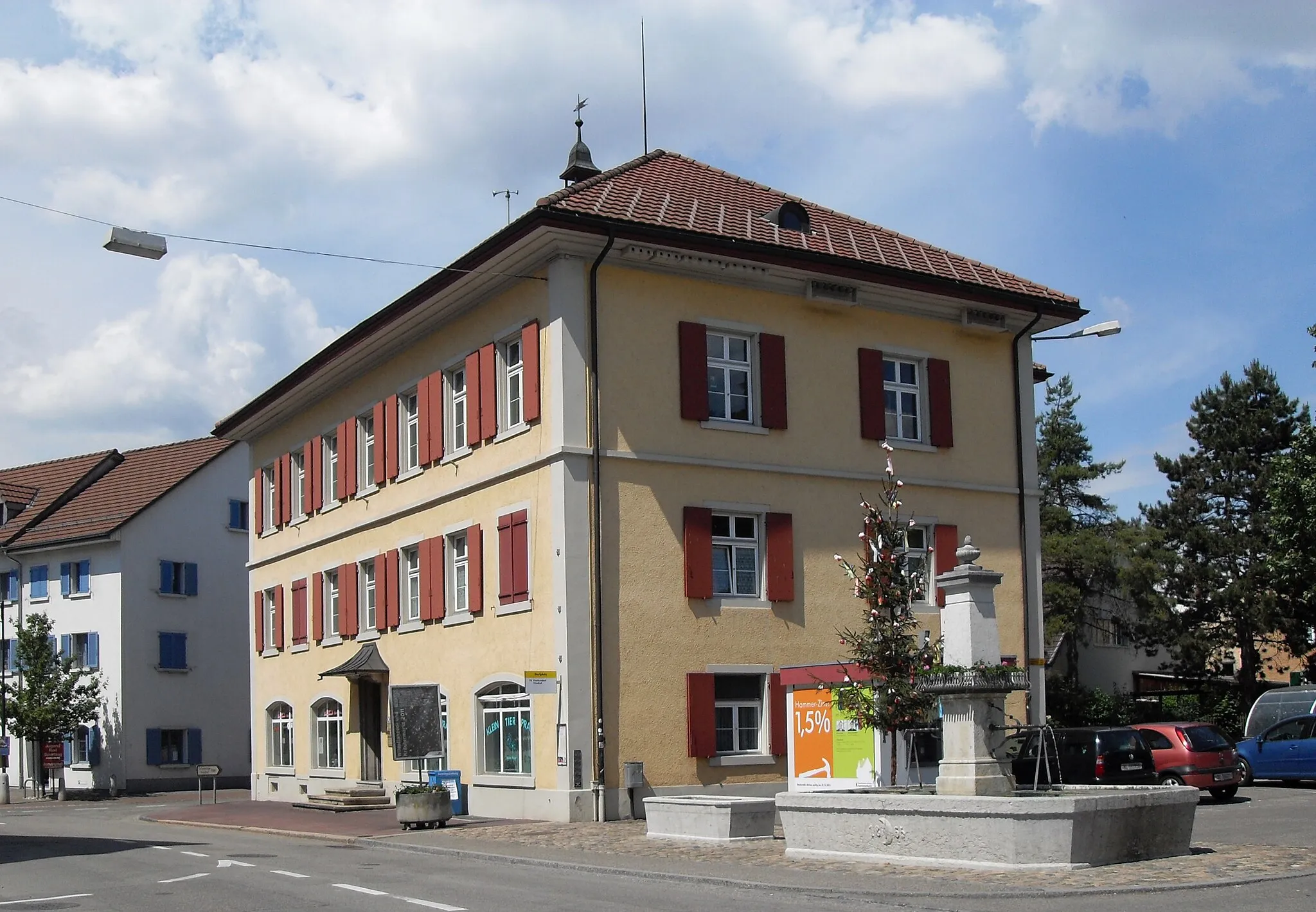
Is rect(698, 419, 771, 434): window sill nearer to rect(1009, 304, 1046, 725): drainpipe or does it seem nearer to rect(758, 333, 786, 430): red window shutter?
rect(758, 333, 786, 430): red window shutter

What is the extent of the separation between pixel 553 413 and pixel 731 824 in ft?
26.8

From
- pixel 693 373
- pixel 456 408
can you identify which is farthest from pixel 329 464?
pixel 693 373

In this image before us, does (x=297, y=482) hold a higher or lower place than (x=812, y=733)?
higher

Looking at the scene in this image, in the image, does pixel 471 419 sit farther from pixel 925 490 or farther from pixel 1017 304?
pixel 1017 304

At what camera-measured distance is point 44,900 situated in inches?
555

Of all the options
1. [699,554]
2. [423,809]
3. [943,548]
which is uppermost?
[943,548]

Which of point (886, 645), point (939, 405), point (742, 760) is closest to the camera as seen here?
point (886, 645)

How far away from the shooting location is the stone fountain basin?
13.9m

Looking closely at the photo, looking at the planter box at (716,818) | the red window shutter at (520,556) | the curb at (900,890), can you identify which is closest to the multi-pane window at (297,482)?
the red window shutter at (520,556)

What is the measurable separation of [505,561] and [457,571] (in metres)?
2.70

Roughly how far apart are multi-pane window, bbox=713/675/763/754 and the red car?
6.52 meters

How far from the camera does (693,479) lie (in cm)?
2500

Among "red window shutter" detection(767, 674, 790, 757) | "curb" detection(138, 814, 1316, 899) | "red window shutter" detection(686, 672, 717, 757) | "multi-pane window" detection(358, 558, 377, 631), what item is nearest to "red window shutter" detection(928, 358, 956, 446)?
"red window shutter" detection(767, 674, 790, 757)

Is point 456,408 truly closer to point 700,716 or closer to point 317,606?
point 700,716
